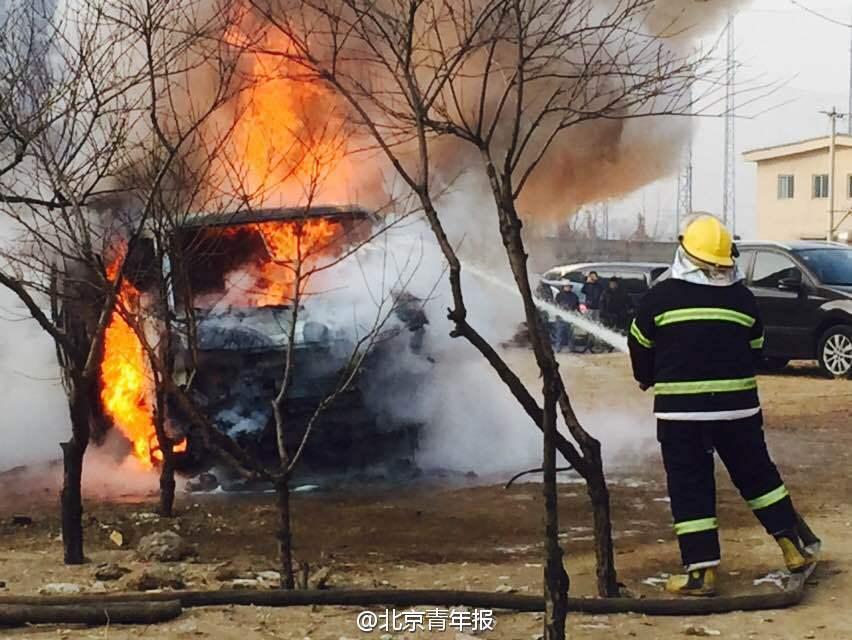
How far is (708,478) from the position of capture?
4727mm

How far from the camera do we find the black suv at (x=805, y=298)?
13000 millimetres

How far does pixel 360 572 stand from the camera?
5328 mm

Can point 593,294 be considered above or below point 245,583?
above

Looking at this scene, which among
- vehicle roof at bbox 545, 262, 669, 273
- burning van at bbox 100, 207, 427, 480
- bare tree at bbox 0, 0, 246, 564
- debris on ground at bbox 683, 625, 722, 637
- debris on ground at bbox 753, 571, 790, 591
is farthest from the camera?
vehicle roof at bbox 545, 262, 669, 273

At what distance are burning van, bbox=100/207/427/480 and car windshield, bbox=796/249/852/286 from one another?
731 cm

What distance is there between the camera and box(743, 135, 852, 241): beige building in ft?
121

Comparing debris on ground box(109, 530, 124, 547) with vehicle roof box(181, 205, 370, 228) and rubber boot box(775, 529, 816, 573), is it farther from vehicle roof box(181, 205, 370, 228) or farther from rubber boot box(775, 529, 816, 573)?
rubber boot box(775, 529, 816, 573)

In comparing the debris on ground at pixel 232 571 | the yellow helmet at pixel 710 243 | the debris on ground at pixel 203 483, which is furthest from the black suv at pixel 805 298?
the debris on ground at pixel 232 571

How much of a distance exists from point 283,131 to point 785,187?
111ft

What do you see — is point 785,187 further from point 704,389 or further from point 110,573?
point 110,573

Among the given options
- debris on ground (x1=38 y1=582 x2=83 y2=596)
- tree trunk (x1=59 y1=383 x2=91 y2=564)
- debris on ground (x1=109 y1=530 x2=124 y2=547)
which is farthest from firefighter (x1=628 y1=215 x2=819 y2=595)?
debris on ground (x1=109 y1=530 x2=124 y2=547)

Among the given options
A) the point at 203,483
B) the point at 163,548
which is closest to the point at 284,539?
the point at 163,548

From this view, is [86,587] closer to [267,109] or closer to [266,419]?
[266,419]

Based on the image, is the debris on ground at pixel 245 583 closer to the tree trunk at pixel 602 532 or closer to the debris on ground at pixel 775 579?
the tree trunk at pixel 602 532
